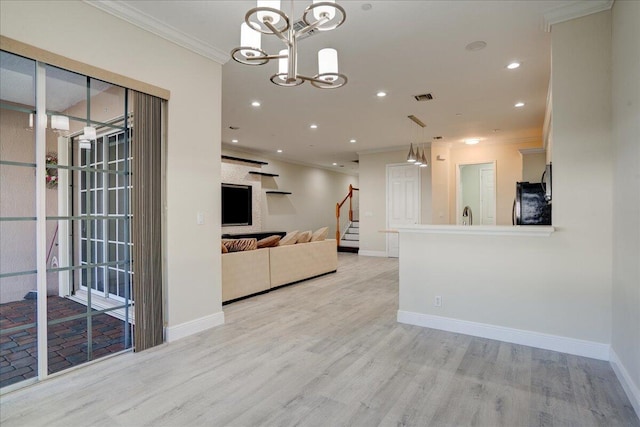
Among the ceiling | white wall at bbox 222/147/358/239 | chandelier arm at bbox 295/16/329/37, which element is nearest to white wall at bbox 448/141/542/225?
the ceiling

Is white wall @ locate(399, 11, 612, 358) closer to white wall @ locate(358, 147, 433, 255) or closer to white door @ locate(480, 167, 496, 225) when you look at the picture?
white wall @ locate(358, 147, 433, 255)

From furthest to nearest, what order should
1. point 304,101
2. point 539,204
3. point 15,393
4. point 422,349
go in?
1. point 304,101
2. point 539,204
3. point 422,349
4. point 15,393

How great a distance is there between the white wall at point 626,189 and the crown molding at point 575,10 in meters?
0.15

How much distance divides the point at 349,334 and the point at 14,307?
2682 mm

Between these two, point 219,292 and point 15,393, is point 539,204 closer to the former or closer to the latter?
point 219,292

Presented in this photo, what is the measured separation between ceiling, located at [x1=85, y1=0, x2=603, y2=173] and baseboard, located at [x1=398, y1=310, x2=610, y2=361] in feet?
9.26

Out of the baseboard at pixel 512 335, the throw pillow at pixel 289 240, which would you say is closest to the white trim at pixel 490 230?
the baseboard at pixel 512 335

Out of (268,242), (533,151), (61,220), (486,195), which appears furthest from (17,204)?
(486,195)

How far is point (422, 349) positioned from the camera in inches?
117

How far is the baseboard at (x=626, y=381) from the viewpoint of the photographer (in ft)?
6.69

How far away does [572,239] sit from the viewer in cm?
281

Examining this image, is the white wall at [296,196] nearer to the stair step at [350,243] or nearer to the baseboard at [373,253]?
the stair step at [350,243]

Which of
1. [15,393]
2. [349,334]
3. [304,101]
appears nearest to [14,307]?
[15,393]

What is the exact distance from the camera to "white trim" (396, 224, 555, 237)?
9.54 feet
